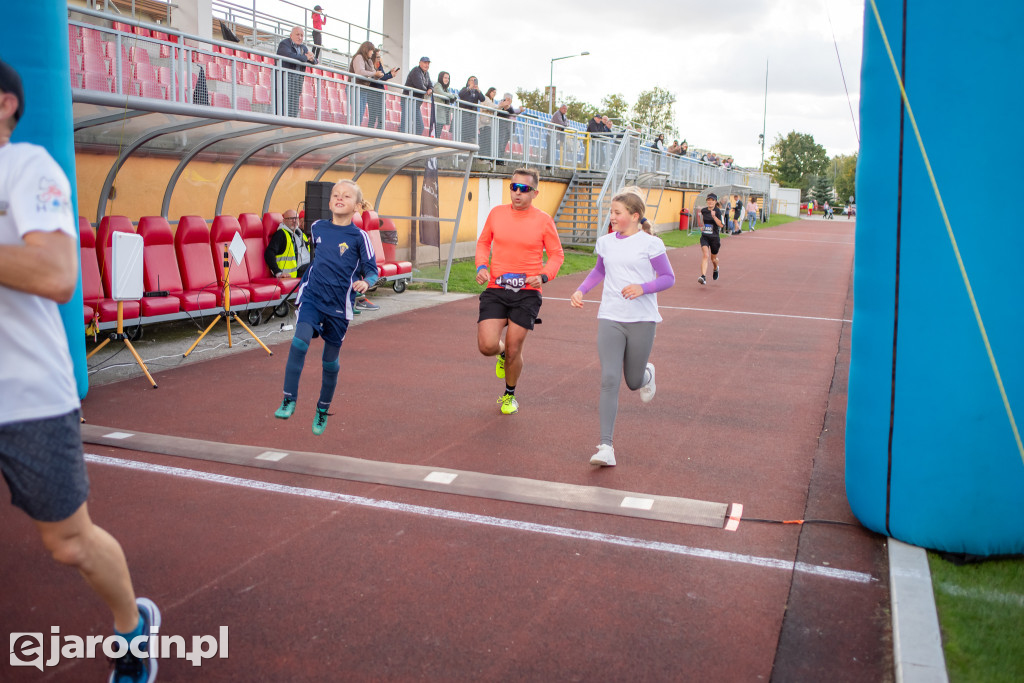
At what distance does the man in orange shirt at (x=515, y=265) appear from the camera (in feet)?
24.3

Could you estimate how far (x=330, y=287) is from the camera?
639 centimetres

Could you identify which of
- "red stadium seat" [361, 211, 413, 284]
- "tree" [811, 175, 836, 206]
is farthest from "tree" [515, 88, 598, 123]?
"red stadium seat" [361, 211, 413, 284]

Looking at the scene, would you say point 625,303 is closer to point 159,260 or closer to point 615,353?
point 615,353

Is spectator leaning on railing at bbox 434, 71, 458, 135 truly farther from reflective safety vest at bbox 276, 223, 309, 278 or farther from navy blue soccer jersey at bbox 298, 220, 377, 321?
navy blue soccer jersey at bbox 298, 220, 377, 321

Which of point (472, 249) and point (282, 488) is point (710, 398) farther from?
point (472, 249)

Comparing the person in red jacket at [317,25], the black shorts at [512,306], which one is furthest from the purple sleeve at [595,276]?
the person in red jacket at [317,25]

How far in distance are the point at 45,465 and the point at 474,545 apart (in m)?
2.53

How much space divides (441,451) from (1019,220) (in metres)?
4.01

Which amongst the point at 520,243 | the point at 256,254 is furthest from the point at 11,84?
the point at 256,254

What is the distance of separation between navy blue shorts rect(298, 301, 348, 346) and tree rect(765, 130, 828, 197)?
11258 centimetres

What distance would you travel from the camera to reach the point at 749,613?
4.11 m

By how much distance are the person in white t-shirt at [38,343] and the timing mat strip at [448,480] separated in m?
3.06

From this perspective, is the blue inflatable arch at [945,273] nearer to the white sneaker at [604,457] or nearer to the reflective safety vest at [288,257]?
the white sneaker at [604,457]

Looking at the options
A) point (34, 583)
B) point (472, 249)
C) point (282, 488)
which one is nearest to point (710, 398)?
point (282, 488)
